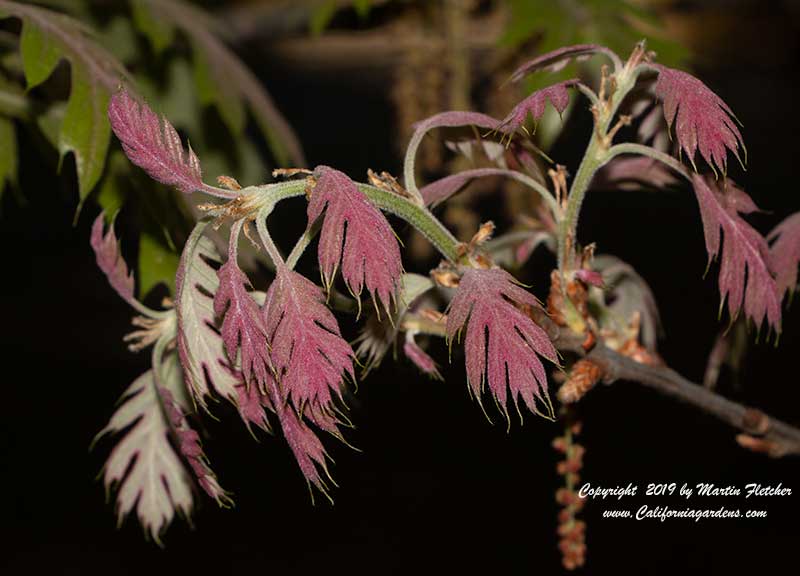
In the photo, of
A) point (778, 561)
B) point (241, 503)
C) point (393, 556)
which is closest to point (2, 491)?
point (241, 503)

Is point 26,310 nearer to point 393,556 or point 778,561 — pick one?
point 393,556

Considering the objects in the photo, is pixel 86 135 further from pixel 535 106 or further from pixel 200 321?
pixel 535 106

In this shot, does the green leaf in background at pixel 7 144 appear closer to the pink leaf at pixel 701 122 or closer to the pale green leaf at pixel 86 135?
the pale green leaf at pixel 86 135

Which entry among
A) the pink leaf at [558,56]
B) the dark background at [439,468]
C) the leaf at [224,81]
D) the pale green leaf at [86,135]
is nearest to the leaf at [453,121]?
the pink leaf at [558,56]

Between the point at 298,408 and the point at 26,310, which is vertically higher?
the point at 26,310

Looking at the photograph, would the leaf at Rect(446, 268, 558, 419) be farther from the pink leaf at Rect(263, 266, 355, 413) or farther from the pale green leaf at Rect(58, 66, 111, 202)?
the pale green leaf at Rect(58, 66, 111, 202)

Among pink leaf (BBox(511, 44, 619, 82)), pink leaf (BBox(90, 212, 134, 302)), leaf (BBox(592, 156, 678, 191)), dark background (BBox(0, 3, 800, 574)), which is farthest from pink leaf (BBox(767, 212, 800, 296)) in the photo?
dark background (BBox(0, 3, 800, 574))
